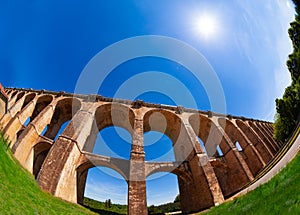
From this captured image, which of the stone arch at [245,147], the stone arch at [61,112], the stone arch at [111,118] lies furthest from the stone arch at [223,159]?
the stone arch at [61,112]

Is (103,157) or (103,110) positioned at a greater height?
(103,110)

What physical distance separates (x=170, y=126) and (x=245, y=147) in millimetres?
8174

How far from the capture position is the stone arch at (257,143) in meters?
24.0

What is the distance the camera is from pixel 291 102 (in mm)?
18172

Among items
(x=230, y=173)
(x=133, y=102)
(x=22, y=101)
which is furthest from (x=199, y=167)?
(x=22, y=101)

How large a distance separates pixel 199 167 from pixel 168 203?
44.9 feet

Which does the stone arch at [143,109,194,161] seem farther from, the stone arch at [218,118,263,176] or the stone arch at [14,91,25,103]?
the stone arch at [14,91,25,103]

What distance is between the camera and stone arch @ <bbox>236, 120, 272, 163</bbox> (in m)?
24.0

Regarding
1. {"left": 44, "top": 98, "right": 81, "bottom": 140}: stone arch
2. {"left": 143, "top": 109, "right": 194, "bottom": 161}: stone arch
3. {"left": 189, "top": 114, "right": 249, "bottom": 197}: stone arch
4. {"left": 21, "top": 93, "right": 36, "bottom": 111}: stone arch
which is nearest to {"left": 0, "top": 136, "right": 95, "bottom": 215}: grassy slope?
{"left": 44, "top": 98, "right": 81, "bottom": 140}: stone arch

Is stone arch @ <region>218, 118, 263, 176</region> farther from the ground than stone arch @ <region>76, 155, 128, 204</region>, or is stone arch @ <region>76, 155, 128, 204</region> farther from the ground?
stone arch @ <region>218, 118, 263, 176</region>

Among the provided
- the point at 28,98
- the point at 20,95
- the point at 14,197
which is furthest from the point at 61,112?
the point at 14,197

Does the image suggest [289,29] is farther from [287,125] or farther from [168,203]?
[168,203]

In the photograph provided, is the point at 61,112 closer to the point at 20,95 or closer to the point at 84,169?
the point at 20,95

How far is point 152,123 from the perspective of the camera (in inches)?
998
